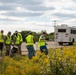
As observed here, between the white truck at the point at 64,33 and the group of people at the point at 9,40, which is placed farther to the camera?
the white truck at the point at 64,33

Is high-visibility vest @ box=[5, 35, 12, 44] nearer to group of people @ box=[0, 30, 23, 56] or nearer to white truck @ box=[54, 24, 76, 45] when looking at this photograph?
group of people @ box=[0, 30, 23, 56]

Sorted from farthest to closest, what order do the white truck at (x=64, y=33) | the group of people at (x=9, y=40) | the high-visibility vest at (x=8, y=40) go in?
the white truck at (x=64, y=33) < the high-visibility vest at (x=8, y=40) < the group of people at (x=9, y=40)

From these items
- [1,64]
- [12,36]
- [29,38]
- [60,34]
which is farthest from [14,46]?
[60,34]

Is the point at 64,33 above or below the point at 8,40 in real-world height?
above

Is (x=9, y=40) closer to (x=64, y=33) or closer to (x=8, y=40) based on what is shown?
(x=8, y=40)

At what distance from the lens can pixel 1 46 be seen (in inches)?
826

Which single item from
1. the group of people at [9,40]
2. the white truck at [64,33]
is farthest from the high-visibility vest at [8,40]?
the white truck at [64,33]

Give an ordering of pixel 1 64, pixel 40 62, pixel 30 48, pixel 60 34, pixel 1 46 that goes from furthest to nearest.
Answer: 1. pixel 60 34
2. pixel 1 46
3. pixel 30 48
4. pixel 1 64
5. pixel 40 62

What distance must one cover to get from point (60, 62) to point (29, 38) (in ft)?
30.9

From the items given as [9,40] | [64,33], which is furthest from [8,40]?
[64,33]

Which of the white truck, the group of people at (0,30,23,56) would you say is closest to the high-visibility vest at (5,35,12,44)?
the group of people at (0,30,23,56)

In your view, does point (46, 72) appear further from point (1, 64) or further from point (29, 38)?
point (29, 38)

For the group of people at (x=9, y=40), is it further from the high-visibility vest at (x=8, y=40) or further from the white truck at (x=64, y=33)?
the white truck at (x=64, y=33)

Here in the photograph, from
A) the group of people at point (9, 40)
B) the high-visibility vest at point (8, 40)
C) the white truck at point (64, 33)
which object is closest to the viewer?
the group of people at point (9, 40)
